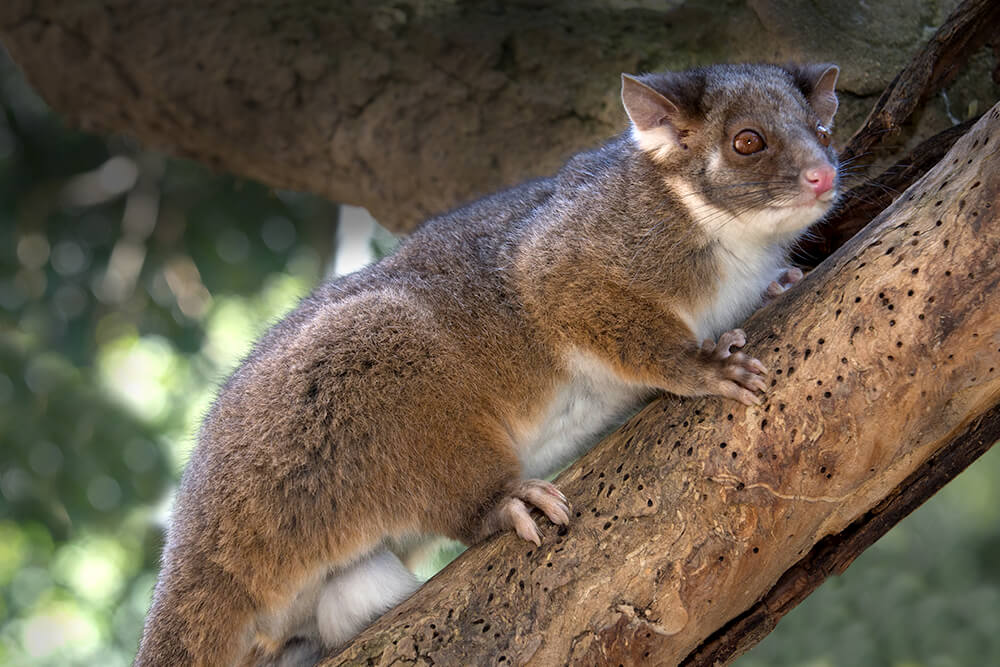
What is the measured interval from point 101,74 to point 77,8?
414 millimetres

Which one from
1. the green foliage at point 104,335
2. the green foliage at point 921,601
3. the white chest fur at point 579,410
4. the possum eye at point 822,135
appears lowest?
the green foliage at point 104,335

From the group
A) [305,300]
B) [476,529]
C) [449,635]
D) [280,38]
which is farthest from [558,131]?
[449,635]

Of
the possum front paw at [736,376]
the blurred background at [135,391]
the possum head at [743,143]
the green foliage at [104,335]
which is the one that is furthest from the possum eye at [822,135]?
the green foliage at [104,335]

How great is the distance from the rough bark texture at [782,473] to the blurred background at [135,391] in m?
2.17

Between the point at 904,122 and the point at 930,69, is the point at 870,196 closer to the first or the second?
the point at 904,122

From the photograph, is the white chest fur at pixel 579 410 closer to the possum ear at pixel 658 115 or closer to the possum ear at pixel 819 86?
the possum ear at pixel 658 115

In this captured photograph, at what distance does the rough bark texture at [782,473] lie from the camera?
120 inches

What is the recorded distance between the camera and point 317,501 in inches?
141

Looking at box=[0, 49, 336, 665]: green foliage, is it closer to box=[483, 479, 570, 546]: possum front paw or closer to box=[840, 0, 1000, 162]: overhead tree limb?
box=[483, 479, 570, 546]: possum front paw

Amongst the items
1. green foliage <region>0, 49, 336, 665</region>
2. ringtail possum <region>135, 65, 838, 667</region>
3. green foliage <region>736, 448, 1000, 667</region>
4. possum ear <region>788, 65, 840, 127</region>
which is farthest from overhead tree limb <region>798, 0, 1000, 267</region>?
green foliage <region>0, 49, 336, 665</region>

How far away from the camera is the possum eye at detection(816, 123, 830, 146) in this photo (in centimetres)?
372

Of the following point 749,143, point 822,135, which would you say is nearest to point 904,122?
point 822,135

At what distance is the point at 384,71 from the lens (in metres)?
6.14

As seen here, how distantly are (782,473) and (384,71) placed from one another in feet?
12.7
